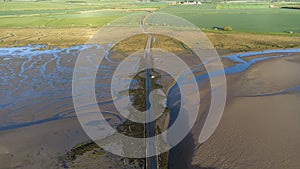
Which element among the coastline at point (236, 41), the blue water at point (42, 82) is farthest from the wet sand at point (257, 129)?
the coastline at point (236, 41)

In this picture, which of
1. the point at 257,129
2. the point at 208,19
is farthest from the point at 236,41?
the point at 208,19

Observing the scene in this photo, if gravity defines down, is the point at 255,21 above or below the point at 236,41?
above

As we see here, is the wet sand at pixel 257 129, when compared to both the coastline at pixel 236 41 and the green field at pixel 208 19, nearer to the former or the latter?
the coastline at pixel 236 41


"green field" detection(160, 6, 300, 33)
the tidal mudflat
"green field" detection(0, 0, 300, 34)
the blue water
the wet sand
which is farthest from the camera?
"green field" detection(0, 0, 300, 34)

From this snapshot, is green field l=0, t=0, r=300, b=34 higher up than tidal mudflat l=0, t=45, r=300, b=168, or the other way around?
green field l=0, t=0, r=300, b=34

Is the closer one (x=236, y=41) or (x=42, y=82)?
(x=42, y=82)

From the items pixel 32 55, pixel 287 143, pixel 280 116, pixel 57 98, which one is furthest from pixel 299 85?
pixel 32 55

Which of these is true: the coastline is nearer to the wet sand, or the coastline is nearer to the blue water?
the blue water

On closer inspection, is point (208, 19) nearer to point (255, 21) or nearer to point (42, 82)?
point (255, 21)

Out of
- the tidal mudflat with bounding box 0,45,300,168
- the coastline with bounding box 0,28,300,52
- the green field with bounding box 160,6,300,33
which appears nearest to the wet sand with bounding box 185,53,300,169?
the tidal mudflat with bounding box 0,45,300,168
